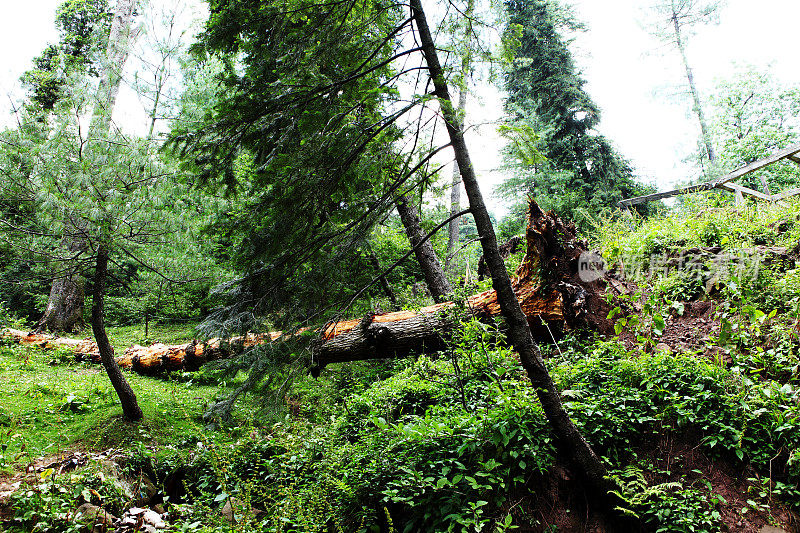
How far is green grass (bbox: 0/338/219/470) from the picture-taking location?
4078 millimetres

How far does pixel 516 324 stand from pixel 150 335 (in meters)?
11.6

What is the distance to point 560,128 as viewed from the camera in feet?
47.3

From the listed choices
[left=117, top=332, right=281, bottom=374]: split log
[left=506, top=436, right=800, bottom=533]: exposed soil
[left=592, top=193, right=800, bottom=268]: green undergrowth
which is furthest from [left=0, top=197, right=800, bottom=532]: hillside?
[left=117, top=332, right=281, bottom=374]: split log

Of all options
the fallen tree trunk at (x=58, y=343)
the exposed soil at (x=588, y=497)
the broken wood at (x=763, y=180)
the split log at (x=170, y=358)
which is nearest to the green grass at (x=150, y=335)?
the fallen tree trunk at (x=58, y=343)

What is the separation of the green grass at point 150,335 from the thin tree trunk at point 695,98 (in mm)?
21624

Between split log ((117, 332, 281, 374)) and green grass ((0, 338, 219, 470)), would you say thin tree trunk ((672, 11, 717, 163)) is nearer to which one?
split log ((117, 332, 281, 374))

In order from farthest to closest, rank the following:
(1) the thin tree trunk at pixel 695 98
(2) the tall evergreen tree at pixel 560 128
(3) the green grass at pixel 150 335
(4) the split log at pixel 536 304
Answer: (1) the thin tree trunk at pixel 695 98
(2) the tall evergreen tree at pixel 560 128
(3) the green grass at pixel 150 335
(4) the split log at pixel 536 304

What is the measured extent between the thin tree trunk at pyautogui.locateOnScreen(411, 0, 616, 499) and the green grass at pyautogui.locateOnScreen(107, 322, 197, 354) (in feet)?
29.1

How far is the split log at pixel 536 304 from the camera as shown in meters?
4.98

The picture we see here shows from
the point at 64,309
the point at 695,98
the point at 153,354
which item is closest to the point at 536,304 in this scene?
the point at 153,354

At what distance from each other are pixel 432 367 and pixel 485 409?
1.56 m

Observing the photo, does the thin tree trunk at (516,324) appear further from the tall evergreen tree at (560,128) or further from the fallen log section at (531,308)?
the tall evergreen tree at (560,128)

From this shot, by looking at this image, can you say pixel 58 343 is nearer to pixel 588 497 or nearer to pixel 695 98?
pixel 588 497

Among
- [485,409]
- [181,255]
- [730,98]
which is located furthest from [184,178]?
[730,98]
